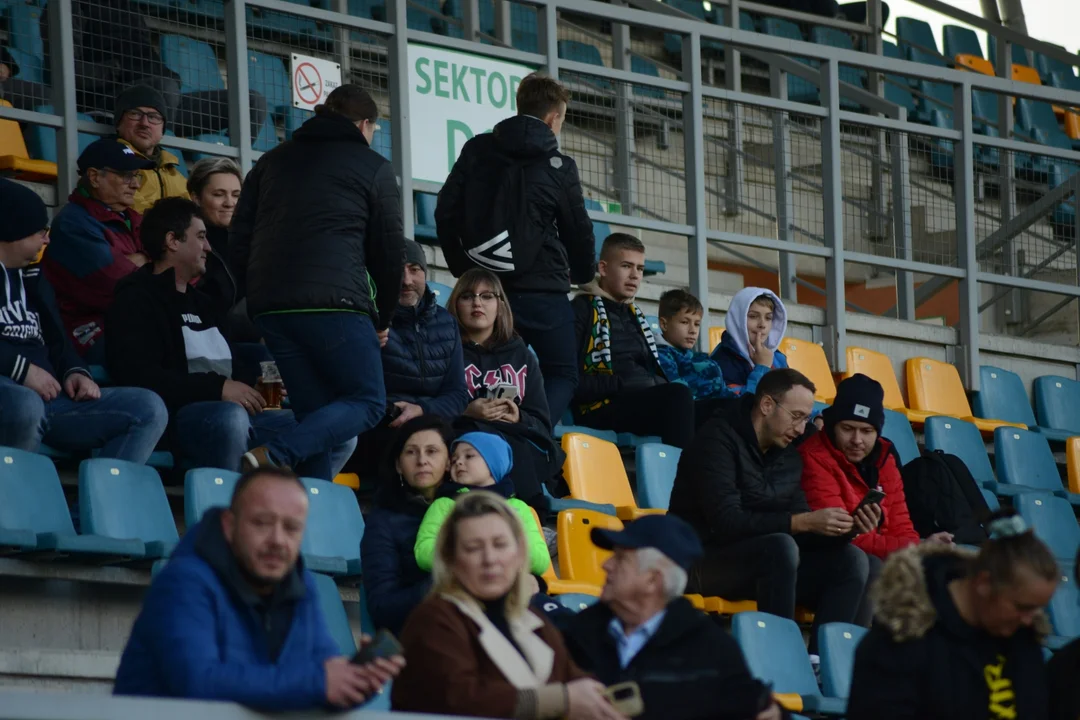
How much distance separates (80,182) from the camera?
6.81 meters

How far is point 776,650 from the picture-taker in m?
5.99

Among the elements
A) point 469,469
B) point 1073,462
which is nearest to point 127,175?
point 469,469

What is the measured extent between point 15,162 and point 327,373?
6.20ft

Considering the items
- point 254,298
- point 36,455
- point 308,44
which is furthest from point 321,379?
point 308,44

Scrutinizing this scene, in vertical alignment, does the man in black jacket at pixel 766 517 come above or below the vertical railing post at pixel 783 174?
below

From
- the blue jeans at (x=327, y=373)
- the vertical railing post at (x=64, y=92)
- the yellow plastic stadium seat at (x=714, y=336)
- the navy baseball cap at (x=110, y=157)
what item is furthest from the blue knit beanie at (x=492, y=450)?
the yellow plastic stadium seat at (x=714, y=336)

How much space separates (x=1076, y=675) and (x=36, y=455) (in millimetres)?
2883

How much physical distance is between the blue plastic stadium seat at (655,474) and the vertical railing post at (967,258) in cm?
302

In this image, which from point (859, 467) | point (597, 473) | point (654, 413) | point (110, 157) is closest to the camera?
point (110, 157)

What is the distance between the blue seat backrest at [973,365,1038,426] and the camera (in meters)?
9.67

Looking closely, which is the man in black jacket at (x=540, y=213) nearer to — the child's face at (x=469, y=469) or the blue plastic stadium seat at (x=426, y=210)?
Answer: the blue plastic stadium seat at (x=426, y=210)

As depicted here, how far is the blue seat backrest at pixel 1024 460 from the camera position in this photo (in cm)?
874

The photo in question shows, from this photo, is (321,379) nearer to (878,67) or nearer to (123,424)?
(123,424)

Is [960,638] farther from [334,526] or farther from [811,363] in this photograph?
[811,363]
